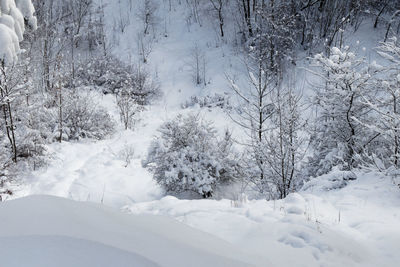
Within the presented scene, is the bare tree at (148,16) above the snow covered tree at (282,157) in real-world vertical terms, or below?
above

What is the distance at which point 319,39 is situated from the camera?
52.6 feet

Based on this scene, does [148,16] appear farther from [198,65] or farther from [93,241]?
[93,241]

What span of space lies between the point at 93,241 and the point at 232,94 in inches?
591

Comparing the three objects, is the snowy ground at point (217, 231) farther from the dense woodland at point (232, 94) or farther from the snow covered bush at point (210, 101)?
the snow covered bush at point (210, 101)

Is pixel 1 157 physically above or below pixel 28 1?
below

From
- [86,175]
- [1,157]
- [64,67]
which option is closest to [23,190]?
[1,157]

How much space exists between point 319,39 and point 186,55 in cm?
766

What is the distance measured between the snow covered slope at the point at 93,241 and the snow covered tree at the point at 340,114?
498 cm

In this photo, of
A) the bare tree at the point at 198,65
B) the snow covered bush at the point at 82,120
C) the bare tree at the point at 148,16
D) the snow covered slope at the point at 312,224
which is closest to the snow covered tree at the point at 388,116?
the snow covered slope at the point at 312,224

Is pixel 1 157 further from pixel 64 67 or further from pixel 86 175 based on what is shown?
pixel 64 67

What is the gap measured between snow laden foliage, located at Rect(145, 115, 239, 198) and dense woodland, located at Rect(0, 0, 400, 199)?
3 centimetres

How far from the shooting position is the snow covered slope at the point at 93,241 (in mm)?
1937

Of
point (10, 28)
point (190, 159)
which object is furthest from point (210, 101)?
point (10, 28)

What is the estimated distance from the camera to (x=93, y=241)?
2139mm
